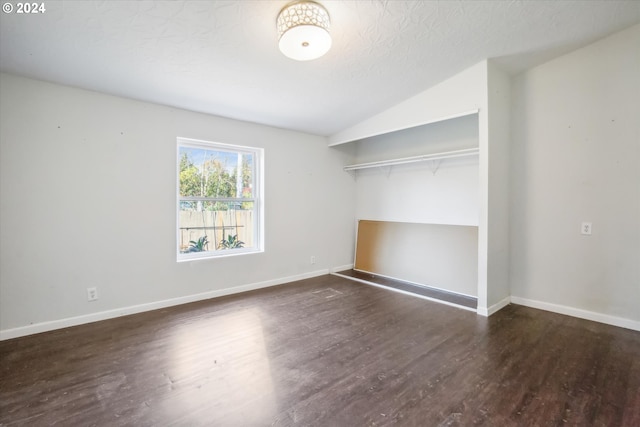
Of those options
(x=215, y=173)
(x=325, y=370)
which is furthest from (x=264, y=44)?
(x=325, y=370)

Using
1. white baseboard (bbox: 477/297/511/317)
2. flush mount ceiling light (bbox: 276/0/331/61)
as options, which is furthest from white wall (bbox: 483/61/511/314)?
flush mount ceiling light (bbox: 276/0/331/61)

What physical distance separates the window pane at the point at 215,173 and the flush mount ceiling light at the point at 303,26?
200cm

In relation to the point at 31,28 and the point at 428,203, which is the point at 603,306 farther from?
the point at 31,28

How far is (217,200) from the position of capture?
3730 millimetres

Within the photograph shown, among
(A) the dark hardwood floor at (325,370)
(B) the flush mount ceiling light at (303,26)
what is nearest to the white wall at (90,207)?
(A) the dark hardwood floor at (325,370)

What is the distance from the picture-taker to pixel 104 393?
1774 millimetres

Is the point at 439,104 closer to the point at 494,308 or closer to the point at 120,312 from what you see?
the point at 494,308

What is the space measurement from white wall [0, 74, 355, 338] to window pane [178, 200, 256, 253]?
0.21 m

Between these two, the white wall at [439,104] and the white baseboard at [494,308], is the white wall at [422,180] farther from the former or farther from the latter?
the white baseboard at [494,308]

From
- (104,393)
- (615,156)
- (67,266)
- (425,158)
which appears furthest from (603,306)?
(67,266)

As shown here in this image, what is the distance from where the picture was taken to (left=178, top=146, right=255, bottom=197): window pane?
3496 mm

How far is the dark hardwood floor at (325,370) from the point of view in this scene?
62.8 inches

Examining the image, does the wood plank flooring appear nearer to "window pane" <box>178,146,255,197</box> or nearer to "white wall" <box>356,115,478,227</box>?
"white wall" <box>356,115,478,227</box>

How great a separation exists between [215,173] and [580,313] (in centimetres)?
442
